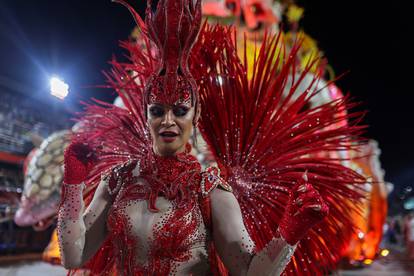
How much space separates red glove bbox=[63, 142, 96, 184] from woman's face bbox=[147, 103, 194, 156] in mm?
248

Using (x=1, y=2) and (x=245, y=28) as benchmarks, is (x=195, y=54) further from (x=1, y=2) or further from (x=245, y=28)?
(x=1, y=2)

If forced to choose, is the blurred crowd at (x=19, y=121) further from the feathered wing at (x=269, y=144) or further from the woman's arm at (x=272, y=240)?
the woman's arm at (x=272, y=240)

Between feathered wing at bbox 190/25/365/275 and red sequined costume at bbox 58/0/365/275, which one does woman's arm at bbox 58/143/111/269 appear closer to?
red sequined costume at bbox 58/0/365/275

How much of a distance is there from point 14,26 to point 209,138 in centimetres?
754

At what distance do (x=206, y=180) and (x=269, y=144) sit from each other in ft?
1.45

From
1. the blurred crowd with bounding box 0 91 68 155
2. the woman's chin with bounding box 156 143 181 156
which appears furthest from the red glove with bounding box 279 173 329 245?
the blurred crowd with bounding box 0 91 68 155

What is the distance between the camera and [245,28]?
14.9ft

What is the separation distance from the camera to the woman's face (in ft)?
5.18

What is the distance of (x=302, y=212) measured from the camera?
1.23 meters

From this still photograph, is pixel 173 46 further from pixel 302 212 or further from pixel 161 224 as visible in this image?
pixel 302 212

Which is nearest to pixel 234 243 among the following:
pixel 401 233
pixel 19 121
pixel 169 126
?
pixel 169 126

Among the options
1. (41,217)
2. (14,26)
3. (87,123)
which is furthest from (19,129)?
(87,123)

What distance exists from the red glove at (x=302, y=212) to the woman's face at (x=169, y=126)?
50cm

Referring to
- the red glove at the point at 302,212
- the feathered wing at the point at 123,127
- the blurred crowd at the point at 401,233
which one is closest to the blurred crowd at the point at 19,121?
the blurred crowd at the point at 401,233
